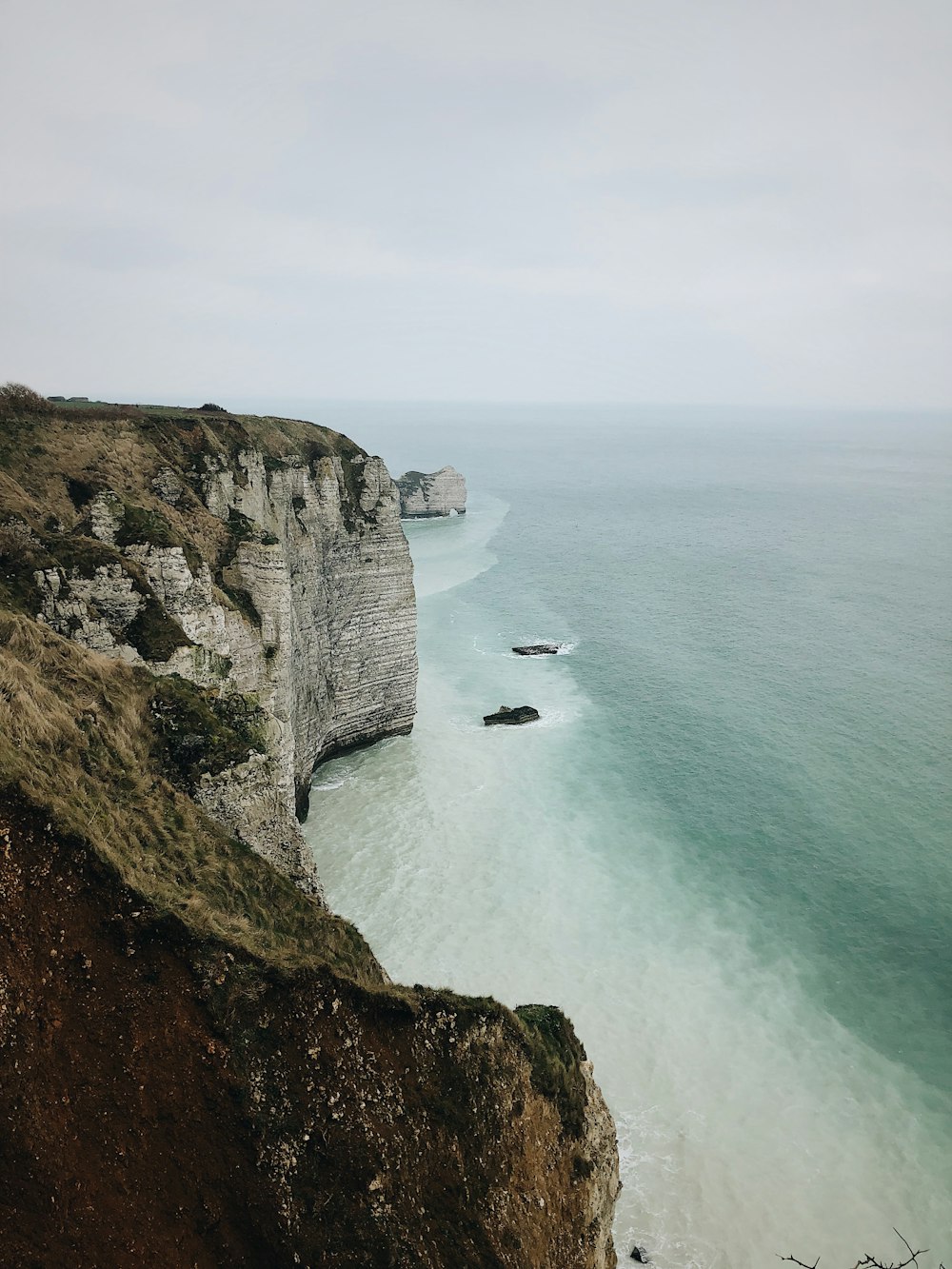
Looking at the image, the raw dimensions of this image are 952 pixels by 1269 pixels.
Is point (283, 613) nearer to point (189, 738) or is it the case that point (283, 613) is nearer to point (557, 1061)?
point (189, 738)

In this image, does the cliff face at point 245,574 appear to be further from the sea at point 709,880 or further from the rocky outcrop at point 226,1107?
the sea at point 709,880

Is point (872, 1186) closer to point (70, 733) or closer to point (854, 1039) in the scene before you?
point (854, 1039)

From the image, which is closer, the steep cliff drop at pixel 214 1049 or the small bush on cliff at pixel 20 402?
the steep cliff drop at pixel 214 1049

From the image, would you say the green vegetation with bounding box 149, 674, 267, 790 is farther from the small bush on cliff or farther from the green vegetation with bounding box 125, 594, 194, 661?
the small bush on cliff

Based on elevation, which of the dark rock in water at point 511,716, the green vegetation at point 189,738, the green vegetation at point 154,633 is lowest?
the dark rock in water at point 511,716

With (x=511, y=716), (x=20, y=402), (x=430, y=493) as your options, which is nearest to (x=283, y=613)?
(x=20, y=402)

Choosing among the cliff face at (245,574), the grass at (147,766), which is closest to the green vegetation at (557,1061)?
the grass at (147,766)

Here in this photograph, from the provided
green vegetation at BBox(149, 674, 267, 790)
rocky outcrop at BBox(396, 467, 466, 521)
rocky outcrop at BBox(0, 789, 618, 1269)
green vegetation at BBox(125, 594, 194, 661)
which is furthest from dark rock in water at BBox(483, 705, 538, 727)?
rocky outcrop at BBox(396, 467, 466, 521)
